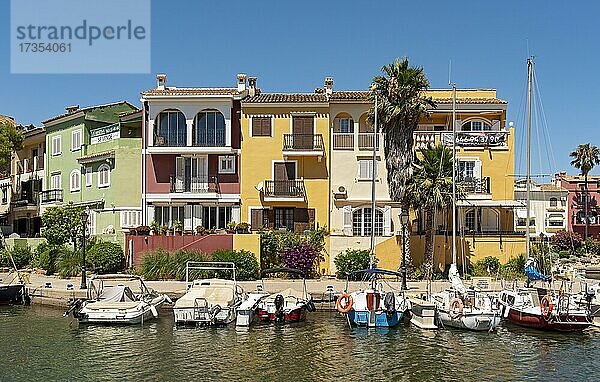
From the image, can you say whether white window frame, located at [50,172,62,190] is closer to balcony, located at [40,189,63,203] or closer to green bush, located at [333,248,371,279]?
balcony, located at [40,189,63,203]

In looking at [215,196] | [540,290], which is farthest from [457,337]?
[215,196]

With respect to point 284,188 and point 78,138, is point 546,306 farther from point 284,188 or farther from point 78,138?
point 78,138

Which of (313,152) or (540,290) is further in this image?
(313,152)

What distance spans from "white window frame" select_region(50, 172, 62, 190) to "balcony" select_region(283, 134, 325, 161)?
22170mm

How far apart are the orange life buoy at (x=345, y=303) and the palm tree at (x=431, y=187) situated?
11831mm

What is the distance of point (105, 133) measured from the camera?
186ft

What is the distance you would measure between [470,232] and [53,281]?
26.2m

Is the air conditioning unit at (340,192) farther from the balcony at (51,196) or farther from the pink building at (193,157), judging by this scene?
the balcony at (51,196)

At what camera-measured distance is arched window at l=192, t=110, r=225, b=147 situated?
50.4 metres

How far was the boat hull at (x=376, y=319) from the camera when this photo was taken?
1232 inches

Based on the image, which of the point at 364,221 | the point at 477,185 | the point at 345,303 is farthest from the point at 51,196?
the point at 345,303

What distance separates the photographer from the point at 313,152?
4884cm

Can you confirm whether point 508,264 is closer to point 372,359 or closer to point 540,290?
point 540,290

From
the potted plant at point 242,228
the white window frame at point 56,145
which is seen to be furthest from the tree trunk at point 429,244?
the white window frame at point 56,145
